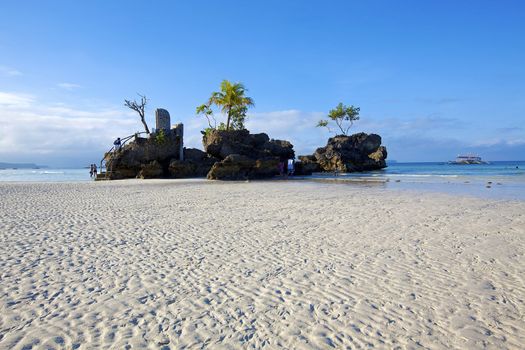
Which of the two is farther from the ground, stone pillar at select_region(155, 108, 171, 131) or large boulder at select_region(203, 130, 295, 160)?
stone pillar at select_region(155, 108, 171, 131)

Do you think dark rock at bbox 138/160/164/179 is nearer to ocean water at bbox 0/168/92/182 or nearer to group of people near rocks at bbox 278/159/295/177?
Result: ocean water at bbox 0/168/92/182

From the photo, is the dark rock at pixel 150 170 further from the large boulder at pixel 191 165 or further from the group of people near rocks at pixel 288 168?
the group of people near rocks at pixel 288 168

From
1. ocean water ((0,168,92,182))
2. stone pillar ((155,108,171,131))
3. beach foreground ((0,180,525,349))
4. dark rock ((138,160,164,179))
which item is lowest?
beach foreground ((0,180,525,349))

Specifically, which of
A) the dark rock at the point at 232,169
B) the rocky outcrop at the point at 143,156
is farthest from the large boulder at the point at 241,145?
the dark rock at the point at 232,169

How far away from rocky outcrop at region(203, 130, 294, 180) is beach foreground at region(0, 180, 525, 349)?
67.3ft

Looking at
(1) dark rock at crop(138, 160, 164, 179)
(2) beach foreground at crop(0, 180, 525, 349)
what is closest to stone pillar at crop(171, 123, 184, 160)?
(1) dark rock at crop(138, 160, 164, 179)

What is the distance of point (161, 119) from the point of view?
37.4 m

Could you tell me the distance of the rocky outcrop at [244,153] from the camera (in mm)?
31125

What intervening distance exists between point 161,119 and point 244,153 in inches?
402

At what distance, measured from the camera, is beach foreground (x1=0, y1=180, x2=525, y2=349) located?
156 inches

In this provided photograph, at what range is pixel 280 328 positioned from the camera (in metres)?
4.11

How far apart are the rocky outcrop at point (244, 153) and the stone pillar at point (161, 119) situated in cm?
543

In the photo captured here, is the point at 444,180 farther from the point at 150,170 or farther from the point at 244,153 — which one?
the point at 150,170

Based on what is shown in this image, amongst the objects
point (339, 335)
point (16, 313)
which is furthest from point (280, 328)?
point (16, 313)
